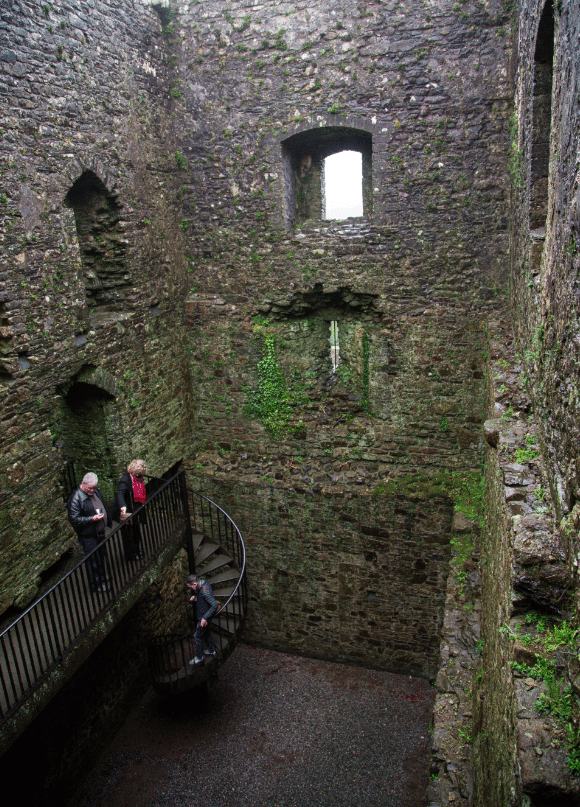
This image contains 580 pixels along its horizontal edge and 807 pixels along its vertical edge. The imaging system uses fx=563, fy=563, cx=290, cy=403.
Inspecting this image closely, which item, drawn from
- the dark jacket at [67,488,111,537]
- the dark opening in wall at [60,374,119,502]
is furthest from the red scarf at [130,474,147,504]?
the dark opening in wall at [60,374,119,502]

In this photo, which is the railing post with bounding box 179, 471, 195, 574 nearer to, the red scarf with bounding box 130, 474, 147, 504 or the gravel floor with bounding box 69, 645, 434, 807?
the red scarf with bounding box 130, 474, 147, 504

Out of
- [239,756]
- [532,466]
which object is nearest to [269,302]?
[532,466]

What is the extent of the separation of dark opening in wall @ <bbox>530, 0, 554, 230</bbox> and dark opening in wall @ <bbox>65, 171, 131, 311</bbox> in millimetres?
4488

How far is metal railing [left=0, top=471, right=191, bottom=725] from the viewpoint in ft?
14.0

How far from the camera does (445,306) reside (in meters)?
7.22

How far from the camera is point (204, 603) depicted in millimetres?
6246

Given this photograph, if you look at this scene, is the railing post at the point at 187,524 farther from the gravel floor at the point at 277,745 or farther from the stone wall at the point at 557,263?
the stone wall at the point at 557,263

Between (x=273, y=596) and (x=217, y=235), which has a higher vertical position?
(x=217, y=235)

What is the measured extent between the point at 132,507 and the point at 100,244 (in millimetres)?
3118

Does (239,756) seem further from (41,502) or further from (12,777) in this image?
(41,502)

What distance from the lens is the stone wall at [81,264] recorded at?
17.2ft

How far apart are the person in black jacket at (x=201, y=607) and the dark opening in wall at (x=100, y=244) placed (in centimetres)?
340

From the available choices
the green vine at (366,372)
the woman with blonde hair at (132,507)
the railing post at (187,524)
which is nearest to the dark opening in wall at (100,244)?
the woman with blonde hair at (132,507)

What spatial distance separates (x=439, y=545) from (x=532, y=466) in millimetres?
4338
